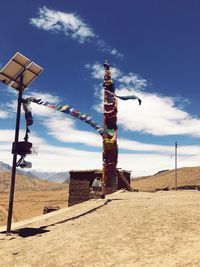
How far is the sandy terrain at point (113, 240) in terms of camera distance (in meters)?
11.5

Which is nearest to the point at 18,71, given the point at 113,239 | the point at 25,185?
the point at 113,239

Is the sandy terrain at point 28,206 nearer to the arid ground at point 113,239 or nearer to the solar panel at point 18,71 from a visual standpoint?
the arid ground at point 113,239

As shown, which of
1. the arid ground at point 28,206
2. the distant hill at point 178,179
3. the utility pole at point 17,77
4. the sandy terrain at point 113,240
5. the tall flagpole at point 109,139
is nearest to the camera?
the sandy terrain at point 113,240

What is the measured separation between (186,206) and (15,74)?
10.8 m

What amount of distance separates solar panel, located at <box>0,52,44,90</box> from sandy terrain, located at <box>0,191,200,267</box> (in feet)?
23.3

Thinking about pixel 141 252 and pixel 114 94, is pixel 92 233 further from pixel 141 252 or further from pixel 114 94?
pixel 114 94

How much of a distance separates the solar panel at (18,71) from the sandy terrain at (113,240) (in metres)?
7.12

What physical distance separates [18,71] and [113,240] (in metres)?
9.41

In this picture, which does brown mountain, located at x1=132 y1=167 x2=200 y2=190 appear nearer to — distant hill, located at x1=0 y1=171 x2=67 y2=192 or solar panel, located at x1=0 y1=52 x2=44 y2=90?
distant hill, located at x1=0 y1=171 x2=67 y2=192

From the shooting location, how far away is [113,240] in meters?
13.6

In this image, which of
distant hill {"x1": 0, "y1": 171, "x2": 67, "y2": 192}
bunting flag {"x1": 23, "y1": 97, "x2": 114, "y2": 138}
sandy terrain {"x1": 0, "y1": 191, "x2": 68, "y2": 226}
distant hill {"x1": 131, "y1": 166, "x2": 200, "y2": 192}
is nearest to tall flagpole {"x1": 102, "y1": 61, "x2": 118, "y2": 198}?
bunting flag {"x1": 23, "y1": 97, "x2": 114, "y2": 138}

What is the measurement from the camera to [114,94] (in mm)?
31516

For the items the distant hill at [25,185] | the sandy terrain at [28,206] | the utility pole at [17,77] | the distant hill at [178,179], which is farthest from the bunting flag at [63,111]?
the distant hill at [25,185]

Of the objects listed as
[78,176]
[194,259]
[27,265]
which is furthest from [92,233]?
[78,176]
